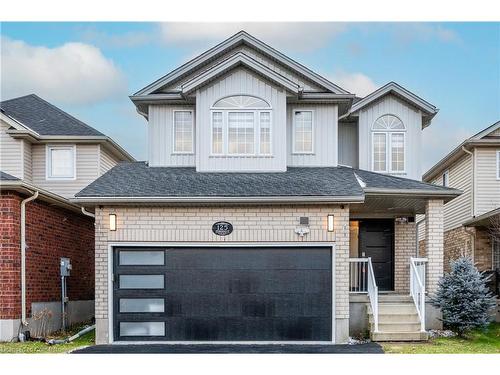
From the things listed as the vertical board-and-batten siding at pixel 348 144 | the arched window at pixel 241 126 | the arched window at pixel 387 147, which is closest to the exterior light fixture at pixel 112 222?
the arched window at pixel 241 126

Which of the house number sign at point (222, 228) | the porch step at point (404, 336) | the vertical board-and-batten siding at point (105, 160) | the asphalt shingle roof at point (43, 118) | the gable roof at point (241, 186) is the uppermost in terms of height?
the asphalt shingle roof at point (43, 118)

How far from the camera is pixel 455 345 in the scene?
1352 cm

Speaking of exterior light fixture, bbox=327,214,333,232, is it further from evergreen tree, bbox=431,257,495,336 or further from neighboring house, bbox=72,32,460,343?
evergreen tree, bbox=431,257,495,336

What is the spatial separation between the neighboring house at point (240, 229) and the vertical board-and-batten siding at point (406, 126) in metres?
2.08

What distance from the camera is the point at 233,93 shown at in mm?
15695

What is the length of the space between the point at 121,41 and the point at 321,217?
39.0 ft

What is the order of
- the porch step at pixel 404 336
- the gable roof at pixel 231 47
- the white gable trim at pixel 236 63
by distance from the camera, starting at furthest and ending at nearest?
the gable roof at pixel 231 47, the white gable trim at pixel 236 63, the porch step at pixel 404 336

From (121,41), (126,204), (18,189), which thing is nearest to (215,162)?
(126,204)

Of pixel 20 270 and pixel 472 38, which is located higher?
pixel 472 38

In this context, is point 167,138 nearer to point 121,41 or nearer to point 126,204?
point 126,204

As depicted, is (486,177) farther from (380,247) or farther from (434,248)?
(434,248)

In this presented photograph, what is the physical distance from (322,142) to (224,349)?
5843 millimetres

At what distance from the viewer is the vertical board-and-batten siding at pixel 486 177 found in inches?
856

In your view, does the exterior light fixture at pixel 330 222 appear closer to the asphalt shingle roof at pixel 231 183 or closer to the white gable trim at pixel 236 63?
the asphalt shingle roof at pixel 231 183
